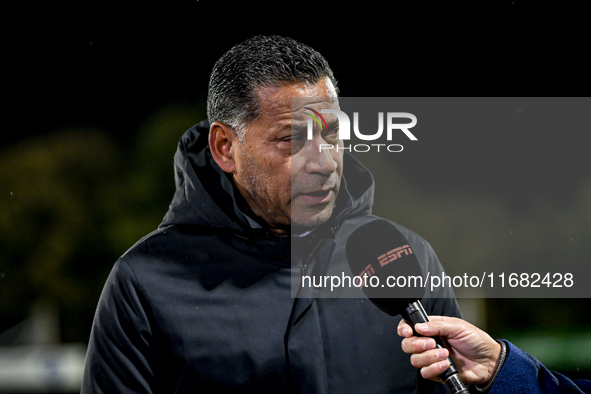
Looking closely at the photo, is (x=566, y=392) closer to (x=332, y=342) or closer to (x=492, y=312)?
(x=332, y=342)

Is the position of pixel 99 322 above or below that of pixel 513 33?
below

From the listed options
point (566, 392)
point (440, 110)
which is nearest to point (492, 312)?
point (440, 110)

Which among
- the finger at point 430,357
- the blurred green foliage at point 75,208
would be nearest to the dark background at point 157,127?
the blurred green foliage at point 75,208

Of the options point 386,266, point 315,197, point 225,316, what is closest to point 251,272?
point 225,316

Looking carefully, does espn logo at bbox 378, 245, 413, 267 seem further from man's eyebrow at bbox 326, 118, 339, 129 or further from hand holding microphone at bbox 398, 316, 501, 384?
man's eyebrow at bbox 326, 118, 339, 129

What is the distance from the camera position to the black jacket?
3.47 ft

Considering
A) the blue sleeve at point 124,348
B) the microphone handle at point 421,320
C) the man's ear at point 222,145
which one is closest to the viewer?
the microphone handle at point 421,320

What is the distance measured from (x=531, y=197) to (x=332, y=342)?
7.53 ft

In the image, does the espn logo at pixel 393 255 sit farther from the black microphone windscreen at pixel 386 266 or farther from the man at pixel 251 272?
the man at pixel 251 272

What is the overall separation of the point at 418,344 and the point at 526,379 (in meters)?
0.36

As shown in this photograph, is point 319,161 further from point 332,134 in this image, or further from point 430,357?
point 430,357

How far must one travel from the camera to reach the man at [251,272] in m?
1.06

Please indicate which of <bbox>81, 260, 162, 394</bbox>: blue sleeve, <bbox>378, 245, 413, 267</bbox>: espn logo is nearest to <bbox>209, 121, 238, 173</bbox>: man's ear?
<bbox>81, 260, 162, 394</bbox>: blue sleeve

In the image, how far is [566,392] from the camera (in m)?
1.01
